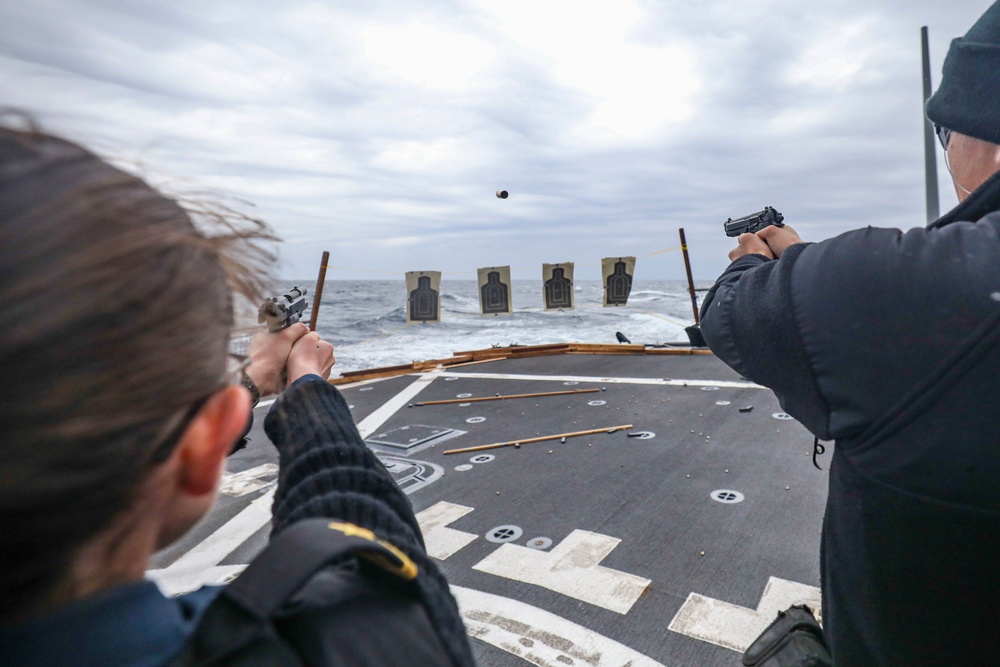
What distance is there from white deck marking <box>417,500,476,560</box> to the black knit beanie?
236cm

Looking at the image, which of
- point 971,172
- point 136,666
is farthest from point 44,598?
point 971,172

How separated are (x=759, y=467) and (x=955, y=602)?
293cm

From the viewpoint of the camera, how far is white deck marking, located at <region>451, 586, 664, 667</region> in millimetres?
1839

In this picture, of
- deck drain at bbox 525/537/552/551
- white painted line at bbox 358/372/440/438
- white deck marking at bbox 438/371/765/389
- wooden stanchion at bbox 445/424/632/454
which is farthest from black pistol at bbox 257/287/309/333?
white deck marking at bbox 438/371/765/389

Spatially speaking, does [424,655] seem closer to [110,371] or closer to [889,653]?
[110,371]

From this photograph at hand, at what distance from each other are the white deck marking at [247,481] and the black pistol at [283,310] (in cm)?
268

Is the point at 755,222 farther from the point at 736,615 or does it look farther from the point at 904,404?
the point at 736,615

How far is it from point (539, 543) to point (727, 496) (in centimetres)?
125

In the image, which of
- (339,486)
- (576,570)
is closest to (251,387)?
(339,486)

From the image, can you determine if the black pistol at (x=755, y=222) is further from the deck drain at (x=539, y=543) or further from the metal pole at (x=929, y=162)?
the metal pole at (x=929, y=162)

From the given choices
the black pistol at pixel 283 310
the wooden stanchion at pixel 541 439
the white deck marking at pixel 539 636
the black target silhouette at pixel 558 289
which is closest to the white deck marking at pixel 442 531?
the white deck marking at pixel 539 636

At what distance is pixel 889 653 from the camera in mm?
966

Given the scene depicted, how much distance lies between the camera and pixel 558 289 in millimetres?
15648

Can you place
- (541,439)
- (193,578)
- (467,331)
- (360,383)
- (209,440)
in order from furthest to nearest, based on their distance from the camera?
1. (467,331)
2. (360,383)
3. (541,439)
4. (193,578)
5. (209,440)
